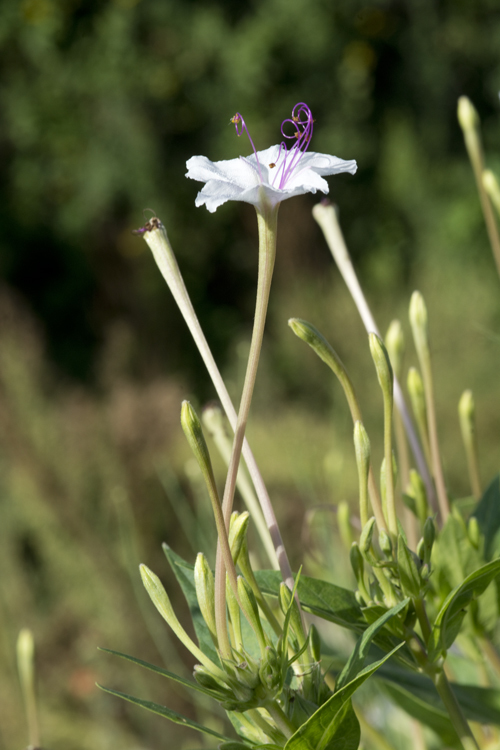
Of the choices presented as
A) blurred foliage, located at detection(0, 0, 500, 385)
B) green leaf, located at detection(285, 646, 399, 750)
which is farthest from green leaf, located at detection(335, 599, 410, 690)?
blurred foliage, located at detection(0, 0, 500, 385)

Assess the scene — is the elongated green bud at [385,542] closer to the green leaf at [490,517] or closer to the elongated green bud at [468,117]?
the green leaf at [490,517]

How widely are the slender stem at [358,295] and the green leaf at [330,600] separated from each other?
0.21ft

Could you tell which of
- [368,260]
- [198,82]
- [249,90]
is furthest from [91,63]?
[368,260]

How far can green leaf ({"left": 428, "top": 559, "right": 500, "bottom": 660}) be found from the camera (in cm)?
20

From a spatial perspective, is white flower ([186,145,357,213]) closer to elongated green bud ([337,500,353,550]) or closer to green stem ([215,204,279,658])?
green stem ([215,204,279,658])

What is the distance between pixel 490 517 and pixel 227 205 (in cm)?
268

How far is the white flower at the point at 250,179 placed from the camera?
0.21 metres

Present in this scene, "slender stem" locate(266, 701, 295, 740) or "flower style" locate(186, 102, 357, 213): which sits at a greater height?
"flower style" locate(186, 102, 357, 213)

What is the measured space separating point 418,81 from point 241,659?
11.0ft

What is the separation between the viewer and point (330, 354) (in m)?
0.22

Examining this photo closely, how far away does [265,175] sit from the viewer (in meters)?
0.25

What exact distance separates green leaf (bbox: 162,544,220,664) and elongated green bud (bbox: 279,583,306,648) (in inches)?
1.1

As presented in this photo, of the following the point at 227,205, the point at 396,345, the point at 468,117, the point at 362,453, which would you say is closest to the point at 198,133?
the point at 227,205

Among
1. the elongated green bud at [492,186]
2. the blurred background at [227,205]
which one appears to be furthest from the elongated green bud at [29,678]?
the blurred background at [227,205]
